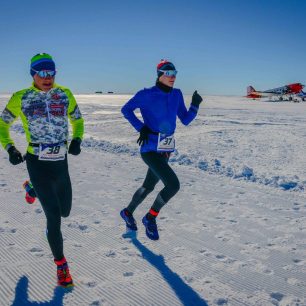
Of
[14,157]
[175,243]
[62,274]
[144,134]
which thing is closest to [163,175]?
[144,134]

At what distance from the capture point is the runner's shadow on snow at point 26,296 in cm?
309

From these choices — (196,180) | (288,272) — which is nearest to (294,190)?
(196,180)

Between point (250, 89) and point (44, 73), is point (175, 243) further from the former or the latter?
point (250, 89)

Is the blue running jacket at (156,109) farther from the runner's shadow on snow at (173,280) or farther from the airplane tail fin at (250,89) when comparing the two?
the airplane tail fin at (250,89)

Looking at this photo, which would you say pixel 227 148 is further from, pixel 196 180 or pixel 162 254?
pixel 162 254

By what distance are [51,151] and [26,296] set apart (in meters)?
1.38

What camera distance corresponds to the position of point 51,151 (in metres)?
3.47

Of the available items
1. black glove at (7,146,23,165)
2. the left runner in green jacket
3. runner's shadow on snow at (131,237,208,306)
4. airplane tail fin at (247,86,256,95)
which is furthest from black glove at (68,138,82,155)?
airplane tail fin at (247,86,256,95)

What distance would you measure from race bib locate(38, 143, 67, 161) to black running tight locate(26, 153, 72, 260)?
0.05m

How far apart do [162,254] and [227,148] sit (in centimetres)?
839

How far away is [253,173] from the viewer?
27.2ft

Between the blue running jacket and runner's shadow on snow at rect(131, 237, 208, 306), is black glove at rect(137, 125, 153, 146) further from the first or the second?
runner's shadow on snow at rect(131, 237, 208, 306)

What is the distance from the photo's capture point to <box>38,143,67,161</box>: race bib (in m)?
3.44

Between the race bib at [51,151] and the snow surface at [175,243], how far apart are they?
4.03 feet
